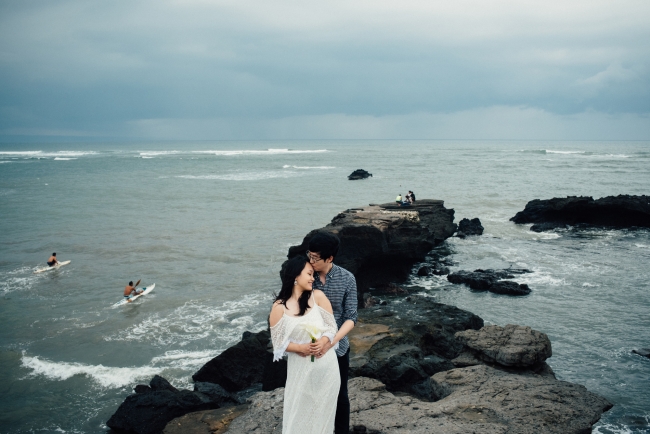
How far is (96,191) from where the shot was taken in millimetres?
44094

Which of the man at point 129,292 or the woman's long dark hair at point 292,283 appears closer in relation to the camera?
the woman's long dark hair at point 292,283

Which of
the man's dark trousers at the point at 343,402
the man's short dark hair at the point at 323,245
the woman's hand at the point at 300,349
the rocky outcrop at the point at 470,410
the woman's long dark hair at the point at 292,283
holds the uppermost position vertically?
the man's short dark hair at the point at 323,245

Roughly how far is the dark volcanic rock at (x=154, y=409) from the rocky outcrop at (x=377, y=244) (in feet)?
23.1

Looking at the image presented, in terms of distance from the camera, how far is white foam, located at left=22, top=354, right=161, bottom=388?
10203mm

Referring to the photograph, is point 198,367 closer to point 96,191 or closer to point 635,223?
point 635,223

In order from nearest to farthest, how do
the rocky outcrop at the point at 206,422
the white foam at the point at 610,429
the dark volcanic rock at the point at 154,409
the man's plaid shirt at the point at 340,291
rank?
1. the man's plaid shirt at the point at 340,291
2. the rocky outcrop at the point at 206,422
3. the dark volcanic rock at the point at 154,409
4. the white foam at the point at 610,429

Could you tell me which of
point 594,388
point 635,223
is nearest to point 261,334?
point 594,388

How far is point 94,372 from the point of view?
1052 cm

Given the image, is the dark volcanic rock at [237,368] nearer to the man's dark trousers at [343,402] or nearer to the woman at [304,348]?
the man's dark trousers at [343,402]

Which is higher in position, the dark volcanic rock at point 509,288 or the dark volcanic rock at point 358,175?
the dark volcanic rock at point 358,175

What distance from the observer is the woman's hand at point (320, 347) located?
371cm

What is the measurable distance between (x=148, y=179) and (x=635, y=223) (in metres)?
48.6

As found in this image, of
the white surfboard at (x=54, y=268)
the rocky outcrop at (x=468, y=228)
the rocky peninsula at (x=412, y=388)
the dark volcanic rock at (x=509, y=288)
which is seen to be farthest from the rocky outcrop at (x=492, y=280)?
the white surfboard at (x=54, y=268)

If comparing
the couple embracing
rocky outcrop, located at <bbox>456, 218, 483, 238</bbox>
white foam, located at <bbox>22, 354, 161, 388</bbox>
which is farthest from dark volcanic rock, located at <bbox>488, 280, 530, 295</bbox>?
the couple embracing
